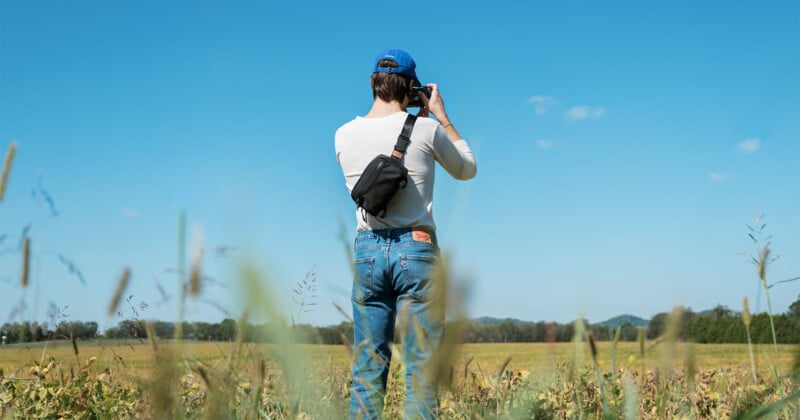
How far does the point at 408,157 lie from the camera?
336 centimetres

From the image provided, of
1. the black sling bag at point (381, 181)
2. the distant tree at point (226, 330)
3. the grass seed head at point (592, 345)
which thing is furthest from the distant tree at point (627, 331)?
the black sling bag at point (381, 181)

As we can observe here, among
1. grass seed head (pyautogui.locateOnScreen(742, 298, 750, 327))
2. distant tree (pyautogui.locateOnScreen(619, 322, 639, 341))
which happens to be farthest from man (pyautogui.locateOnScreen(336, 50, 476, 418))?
distant tree (pyautogui.locateOnScreen(619, 322, 639, 341))

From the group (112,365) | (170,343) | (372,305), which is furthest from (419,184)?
(170,343)

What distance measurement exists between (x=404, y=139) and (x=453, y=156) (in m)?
0.31

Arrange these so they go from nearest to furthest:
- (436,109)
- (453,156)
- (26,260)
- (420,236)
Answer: (26,260)
(420,236)
(453,156)
(436,109)

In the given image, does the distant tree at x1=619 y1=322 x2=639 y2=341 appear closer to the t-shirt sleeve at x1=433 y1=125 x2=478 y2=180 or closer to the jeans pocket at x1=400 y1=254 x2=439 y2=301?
the jeans pocket at x1=400 y1=254 x2=439 y2=301

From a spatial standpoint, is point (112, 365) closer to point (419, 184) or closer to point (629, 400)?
point (419, 184)

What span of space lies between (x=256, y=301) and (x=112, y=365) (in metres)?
3.54

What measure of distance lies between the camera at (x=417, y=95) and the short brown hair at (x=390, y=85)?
0.47 ft

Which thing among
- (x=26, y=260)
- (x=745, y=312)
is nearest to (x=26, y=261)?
(x=26, y=260)

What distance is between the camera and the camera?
12.3 feet

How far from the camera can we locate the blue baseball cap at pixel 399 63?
11.7ft

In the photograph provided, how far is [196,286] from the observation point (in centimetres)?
73

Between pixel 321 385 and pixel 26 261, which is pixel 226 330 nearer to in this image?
pixel 321 385
